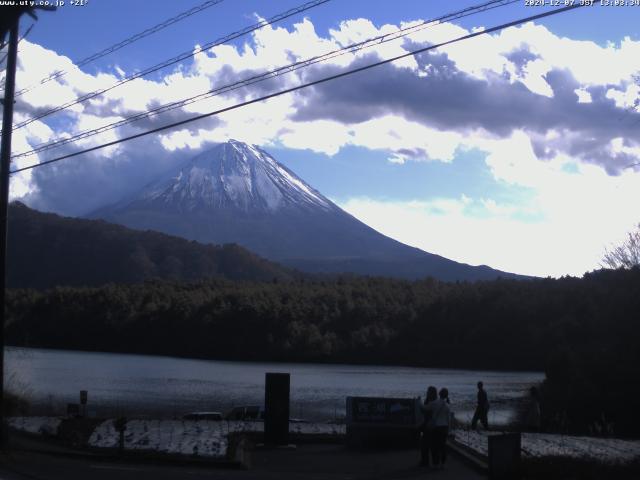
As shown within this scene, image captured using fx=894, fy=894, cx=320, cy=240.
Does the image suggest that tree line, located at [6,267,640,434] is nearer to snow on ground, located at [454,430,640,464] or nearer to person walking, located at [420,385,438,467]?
snow on ground, located at [454,430,640,464]

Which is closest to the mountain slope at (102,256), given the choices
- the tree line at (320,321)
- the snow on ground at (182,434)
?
the tree line at (320,321)

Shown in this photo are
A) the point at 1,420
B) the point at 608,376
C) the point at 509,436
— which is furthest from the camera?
the point at 608,376

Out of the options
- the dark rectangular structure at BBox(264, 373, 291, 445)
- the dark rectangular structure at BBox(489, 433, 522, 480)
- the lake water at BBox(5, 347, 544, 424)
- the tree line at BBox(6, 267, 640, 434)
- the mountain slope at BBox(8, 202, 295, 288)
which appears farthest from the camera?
the mountain slope at BBox(8, 202, 295, 288)

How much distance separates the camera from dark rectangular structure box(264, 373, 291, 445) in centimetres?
1844

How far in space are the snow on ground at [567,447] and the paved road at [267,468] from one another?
1361 millimetres

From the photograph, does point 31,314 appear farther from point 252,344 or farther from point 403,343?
point 403,343

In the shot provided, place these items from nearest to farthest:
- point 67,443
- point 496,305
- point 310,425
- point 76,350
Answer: point 67,443
point 310,425
point 496,305
point 76,350

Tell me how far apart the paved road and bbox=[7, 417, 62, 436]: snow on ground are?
2573mm

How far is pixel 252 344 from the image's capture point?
100938 mm

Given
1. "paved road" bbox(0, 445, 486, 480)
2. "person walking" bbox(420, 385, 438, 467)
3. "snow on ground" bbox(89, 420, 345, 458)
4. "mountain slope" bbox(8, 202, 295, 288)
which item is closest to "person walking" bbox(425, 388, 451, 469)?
"person walking" bbox(420, 385, 438, 467)

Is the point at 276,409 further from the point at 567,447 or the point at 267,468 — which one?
the point at 567,447

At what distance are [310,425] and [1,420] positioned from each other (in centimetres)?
805

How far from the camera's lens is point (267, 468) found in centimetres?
1616

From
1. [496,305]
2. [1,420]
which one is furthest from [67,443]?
[496,305]
